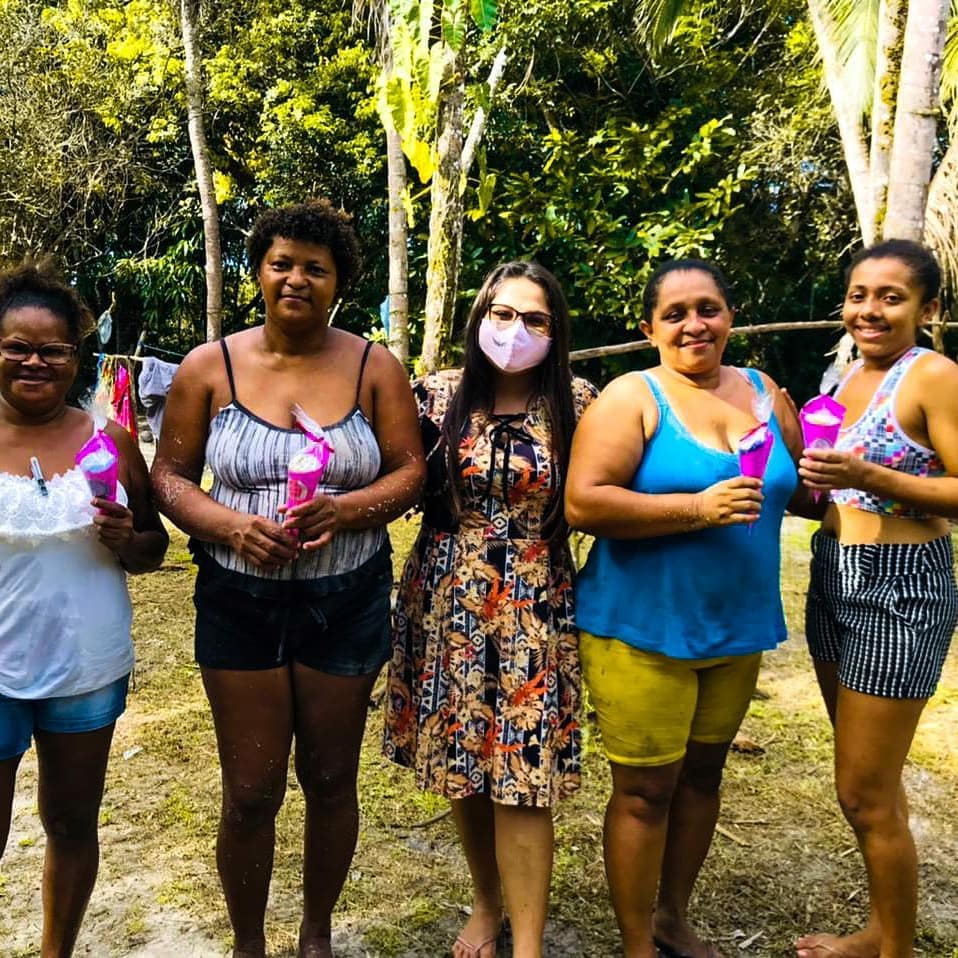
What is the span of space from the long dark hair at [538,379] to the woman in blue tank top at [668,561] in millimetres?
159

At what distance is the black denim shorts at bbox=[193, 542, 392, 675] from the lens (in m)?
2.29

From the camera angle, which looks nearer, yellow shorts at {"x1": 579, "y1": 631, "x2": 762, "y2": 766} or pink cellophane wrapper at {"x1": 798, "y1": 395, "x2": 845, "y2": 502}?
pink cellophane wrapper at {"x1": 798, "y1": 395, "x2": 845, "y2": 502}

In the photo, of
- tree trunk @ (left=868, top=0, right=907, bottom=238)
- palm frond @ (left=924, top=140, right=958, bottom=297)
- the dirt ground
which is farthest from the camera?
palm frond @ (left=924, top=140, right=958, bottom=297)

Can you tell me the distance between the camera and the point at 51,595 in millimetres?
2123

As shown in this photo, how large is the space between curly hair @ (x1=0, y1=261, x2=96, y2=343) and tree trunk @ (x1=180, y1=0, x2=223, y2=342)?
8295 millimetres

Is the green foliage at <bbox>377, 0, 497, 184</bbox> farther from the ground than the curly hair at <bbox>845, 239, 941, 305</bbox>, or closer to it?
farther from the ground

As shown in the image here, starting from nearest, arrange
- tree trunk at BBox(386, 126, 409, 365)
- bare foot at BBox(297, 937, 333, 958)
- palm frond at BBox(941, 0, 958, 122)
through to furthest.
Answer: bare foot at BBox(297, 937, 333, 958) → tree trunk at BBox(386, 126, 409, 365) → palm frond at BBox(941, 0, 958, 122)

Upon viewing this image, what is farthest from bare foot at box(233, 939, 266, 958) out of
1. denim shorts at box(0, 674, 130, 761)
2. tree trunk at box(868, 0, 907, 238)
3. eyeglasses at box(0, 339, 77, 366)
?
tree trunk at box(868, 0, 907, 238)

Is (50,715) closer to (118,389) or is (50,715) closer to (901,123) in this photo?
(118,389)

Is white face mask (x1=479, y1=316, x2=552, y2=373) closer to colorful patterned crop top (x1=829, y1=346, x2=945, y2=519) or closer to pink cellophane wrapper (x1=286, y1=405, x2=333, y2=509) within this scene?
pink cellophane wrapper (x1=286, y1=405, x2=333, y2=509)

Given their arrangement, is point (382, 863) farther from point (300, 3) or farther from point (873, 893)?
point (300, 3)

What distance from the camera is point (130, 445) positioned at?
2.36 metres

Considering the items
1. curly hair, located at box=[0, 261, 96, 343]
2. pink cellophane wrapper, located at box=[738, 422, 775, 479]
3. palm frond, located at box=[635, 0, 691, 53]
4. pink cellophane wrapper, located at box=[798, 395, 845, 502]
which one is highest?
palm frond, located at box=[635, 0, 691, 53]

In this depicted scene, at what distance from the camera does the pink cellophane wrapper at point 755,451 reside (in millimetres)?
2146
